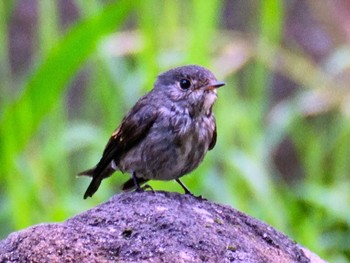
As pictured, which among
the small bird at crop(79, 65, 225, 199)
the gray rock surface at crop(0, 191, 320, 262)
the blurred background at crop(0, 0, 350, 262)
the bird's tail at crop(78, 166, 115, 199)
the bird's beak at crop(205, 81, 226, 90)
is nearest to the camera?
the gray rock surface at crop(0, 191, 320, 262)

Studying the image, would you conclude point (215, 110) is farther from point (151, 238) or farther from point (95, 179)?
point (151, 238)

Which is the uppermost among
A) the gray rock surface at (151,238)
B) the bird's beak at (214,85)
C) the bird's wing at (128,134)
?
the bird's beak at (214,85)

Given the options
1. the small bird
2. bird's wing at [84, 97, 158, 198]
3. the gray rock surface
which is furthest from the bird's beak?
the gray rock surface

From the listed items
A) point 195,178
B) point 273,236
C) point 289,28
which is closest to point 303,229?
point 195,178

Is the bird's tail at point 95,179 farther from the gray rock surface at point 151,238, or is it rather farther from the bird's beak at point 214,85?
the gray rock surface at point 151,238

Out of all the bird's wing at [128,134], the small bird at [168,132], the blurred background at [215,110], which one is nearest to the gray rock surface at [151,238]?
the small bird at [168,132]

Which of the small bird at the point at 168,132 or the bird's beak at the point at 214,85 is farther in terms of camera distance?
the bird's beak at the point at 214,85

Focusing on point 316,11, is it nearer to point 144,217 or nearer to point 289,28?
point 289,28

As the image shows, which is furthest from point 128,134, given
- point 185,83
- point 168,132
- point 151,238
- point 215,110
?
point 151,238

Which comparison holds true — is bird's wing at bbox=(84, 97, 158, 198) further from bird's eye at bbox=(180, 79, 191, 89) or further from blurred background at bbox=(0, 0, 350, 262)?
blurred background at bbox=(0, 0, 350, 262)

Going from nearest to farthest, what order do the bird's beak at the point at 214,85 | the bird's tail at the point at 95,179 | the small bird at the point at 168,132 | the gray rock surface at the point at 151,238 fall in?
the gray rock surface at the point at 151,238 < the small bird at the point at 168,132 < the bird's beak at the point at 214,85 < the bird's tail at the point at 95,179
